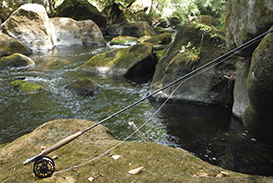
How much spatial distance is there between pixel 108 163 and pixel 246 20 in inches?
152

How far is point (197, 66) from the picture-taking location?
755 cm

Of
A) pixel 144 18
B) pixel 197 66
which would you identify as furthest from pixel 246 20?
pixel 144 18

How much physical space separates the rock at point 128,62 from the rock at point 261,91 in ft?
23.6

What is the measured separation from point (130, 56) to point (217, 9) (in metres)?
13.6

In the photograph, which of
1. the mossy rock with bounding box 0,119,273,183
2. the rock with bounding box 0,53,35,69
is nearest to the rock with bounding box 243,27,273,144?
the mossy rock with bounding box 0,119,273,183

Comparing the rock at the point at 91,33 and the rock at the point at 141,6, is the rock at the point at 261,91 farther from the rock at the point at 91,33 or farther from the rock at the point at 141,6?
the rock at the point at 141,6

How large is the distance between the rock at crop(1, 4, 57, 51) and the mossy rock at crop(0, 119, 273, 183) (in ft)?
53.1

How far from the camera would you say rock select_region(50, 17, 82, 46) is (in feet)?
66.6

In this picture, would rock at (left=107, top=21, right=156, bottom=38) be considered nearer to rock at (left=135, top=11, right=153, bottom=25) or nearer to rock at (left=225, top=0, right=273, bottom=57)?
rock at (left=135, top=11, right=153, bottom=25)

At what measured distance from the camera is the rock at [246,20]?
12.2 ft

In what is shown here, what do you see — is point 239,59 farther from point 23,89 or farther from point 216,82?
point 23,89

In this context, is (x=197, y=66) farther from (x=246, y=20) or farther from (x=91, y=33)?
(x=91, y=33)

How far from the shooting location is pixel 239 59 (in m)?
6.87

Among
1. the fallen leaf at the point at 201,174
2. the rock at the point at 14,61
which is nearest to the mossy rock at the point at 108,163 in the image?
the fallen leaf at the point at 201,174
